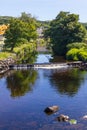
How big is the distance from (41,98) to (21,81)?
12856 millimetres

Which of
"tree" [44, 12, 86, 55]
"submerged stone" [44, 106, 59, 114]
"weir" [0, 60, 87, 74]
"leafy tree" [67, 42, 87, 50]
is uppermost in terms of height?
"tree" [44, 12, 86, 55]

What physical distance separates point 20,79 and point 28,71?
368 inches

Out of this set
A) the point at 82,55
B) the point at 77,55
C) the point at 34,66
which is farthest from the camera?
the point at 77,55

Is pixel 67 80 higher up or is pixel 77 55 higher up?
pixel 77 55

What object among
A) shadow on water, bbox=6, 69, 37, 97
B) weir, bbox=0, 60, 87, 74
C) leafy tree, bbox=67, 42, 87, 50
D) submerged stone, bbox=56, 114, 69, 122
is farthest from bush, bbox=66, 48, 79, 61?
submerged stone, bbox=56, 114, 69, 122

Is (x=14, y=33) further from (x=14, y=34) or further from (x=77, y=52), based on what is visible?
(x=77, y=52)

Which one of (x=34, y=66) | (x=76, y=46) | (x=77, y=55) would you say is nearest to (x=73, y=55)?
(x=77, y=55)

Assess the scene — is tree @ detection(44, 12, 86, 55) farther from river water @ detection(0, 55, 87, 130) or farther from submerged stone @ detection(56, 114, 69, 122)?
submerged stone @ detection(56, 114, 69, 122)

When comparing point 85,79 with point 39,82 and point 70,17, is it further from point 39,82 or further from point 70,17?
point 70,17

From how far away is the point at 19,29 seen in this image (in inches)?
3570

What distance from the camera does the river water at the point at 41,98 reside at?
106ft

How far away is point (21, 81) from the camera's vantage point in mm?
55031

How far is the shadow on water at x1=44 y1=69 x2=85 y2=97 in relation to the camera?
47.5 m

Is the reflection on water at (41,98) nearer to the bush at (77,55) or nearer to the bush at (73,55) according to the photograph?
the bush at (77,55)
